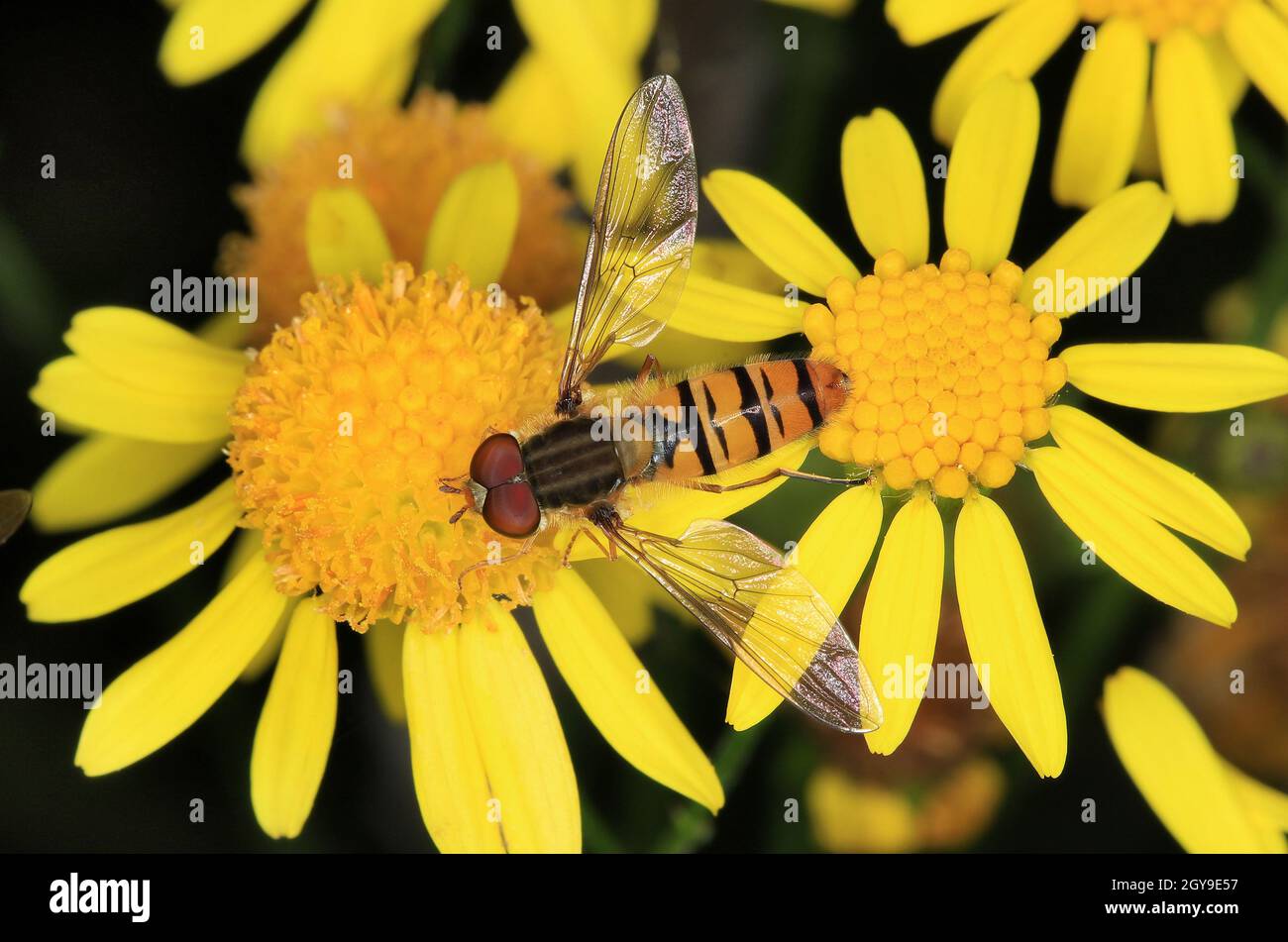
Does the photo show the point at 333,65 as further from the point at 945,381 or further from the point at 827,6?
the point at 945,381

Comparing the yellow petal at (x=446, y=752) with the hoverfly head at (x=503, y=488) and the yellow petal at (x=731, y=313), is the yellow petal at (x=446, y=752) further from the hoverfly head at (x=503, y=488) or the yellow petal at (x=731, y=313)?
the yellow petal at (x=731, y=313)

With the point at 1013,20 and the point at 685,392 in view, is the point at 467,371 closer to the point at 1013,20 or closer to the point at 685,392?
the point at 685,392

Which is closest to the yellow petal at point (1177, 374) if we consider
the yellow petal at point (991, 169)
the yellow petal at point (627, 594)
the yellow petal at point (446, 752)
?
the yellow petal at point (991, 169)

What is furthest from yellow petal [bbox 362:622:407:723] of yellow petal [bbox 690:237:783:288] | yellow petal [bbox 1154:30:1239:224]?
yellow petal [bbox 1154:30:1239:224]

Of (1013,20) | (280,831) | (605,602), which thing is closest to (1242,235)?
(1013,20)

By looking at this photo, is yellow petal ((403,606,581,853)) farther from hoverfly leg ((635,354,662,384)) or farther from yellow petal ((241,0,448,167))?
yellow petal ((241,0,448,167))
